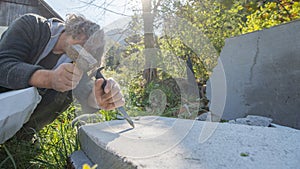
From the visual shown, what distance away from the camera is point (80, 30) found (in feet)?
4.26

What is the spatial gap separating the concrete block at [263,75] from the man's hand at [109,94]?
153 cm

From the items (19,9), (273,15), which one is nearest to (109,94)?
(273,15)

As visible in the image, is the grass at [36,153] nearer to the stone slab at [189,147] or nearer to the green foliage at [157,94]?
the stone slab at [189,147]

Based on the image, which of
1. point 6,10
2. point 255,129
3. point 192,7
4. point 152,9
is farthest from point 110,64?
point 6,10

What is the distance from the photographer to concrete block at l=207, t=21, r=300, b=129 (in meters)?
2.04

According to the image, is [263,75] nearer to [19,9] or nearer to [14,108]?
[14,108]

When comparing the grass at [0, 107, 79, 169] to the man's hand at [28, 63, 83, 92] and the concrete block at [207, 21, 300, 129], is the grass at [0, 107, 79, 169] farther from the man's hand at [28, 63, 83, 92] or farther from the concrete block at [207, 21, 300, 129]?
the concrete block at [207, 21, 300, 129]

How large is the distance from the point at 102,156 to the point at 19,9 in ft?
14.9

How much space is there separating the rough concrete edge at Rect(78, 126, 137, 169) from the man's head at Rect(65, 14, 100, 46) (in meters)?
0.47

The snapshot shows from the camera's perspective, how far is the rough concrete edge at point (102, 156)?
699 mm

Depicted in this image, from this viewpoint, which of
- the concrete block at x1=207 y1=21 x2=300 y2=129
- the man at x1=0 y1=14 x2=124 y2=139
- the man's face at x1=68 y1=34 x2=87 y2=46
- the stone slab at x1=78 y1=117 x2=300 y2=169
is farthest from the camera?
the concrete block at x1=207 y1=21 x2=300 y2=129

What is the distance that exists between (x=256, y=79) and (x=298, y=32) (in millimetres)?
549

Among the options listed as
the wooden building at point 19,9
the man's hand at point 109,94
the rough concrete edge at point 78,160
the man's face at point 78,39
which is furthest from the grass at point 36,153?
the wooden building at point 19,9

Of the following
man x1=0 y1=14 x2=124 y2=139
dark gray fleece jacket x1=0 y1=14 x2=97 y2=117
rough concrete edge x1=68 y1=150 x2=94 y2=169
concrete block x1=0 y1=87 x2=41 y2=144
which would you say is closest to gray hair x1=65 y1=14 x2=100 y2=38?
man x1=0 y1=14 x2=124 y2=139
